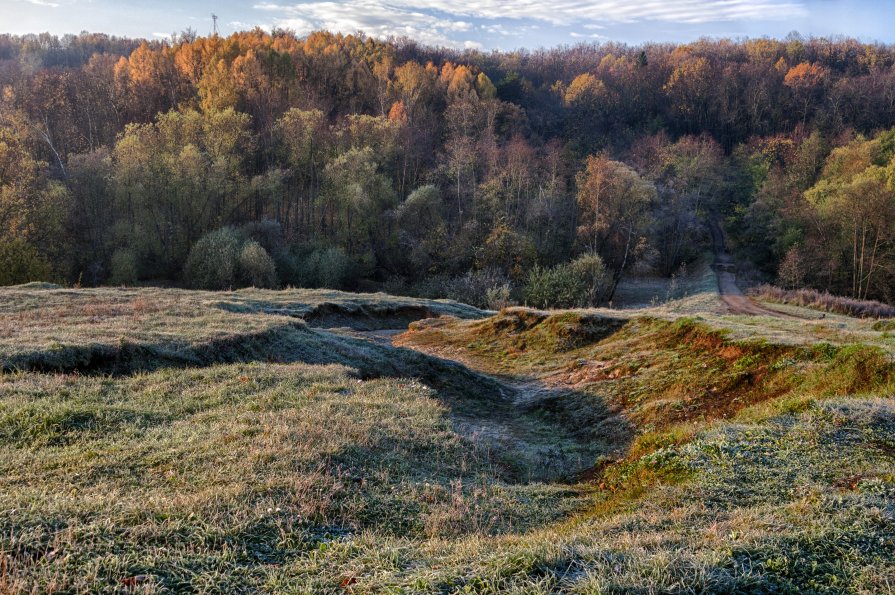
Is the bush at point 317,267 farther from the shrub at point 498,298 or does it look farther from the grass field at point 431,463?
the grass field at point 431,463

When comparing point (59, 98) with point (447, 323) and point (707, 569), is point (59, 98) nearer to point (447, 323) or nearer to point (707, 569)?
point (447, 323)

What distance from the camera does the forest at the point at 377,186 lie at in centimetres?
5172

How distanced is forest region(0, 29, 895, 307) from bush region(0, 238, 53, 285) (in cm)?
16

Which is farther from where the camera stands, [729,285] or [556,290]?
[729,285]

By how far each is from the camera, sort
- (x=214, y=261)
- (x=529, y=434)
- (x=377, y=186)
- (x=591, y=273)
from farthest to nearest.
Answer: (x=377, y=186)
(x=591, y=273)
(x=214, y=261)
(x=529, y=434)

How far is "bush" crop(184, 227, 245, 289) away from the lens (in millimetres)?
49094

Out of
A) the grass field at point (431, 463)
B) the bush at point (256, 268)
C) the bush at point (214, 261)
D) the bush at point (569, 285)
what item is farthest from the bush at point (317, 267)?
the grass field at point (431, 463)

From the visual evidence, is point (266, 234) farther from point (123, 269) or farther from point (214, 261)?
point (123, 269)

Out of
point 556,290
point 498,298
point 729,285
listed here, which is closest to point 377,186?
point 498,298

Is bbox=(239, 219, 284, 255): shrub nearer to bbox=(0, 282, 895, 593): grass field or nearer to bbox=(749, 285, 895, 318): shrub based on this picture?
bbox=(0, 282, 895, 593): grass field

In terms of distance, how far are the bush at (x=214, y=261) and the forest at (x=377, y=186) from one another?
18cm

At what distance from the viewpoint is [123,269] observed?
163 ft

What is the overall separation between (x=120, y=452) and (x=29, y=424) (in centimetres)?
222

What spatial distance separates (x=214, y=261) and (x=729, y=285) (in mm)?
49192
